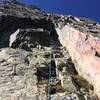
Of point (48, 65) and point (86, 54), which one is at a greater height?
point (86, 54)

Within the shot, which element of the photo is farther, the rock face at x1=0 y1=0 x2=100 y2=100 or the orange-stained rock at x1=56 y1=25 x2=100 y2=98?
the orange-stained rock at x1=56 y1=25 x2=100 y2=98

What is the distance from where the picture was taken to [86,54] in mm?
18906

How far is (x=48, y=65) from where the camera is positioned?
777 inches

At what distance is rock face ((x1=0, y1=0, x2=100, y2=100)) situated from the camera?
53.1ft

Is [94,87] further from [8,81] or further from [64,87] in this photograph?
[8,81]

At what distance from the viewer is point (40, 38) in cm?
2562

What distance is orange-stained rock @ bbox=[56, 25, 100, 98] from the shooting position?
17.0 meters

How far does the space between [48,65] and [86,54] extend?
2.55 meters

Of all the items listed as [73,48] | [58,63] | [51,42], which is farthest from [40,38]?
[58,63]

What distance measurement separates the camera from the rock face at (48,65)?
16188 millimetres

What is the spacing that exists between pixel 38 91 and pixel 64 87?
151 centimetres

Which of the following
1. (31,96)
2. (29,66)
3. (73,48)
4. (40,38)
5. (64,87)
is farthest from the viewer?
(40,38)

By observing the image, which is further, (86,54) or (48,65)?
(48,65)

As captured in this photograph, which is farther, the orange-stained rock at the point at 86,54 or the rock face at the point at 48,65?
the orange-stained rock at the point at 86,54
